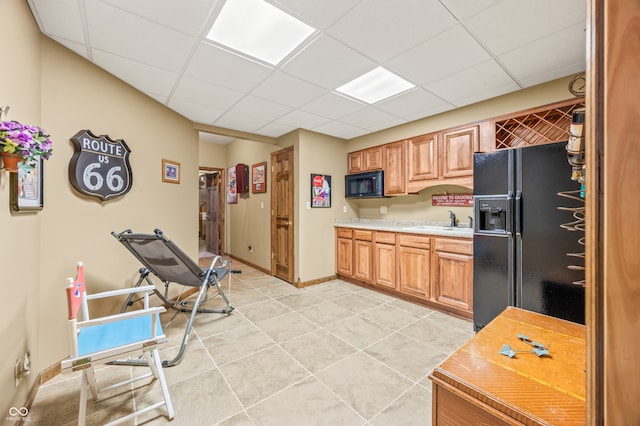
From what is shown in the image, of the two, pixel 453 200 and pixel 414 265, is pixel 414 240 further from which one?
pixel 453 200

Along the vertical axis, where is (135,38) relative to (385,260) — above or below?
above

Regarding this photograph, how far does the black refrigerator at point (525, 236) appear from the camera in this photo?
211 cm

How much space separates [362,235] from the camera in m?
4.09

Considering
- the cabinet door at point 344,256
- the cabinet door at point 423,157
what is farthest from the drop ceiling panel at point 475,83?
the cabinet door at point 344,256

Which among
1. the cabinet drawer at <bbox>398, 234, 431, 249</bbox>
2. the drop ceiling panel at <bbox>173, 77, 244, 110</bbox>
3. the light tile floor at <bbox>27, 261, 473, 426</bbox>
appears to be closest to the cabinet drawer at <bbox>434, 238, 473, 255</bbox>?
the cabinet drawer at <bbox>398, 234, 431, 249</bbox>

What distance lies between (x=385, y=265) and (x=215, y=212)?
5.02 meters

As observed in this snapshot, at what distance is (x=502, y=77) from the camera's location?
98.9 inches

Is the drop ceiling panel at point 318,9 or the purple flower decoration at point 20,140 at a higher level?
the drop ceiling panel at point 318,9

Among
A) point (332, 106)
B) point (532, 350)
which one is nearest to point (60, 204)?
point (332, 106)

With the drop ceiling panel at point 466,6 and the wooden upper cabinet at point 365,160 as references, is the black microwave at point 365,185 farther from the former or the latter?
the drop ceiling panel at point 466,6

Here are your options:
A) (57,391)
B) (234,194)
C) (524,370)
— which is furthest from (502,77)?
Result: (234,194)

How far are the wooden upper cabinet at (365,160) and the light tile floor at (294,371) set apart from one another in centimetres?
217

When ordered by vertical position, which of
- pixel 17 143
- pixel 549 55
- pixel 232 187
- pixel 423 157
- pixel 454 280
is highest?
pixel 549 55

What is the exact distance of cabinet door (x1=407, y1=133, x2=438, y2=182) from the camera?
11.3 ft
